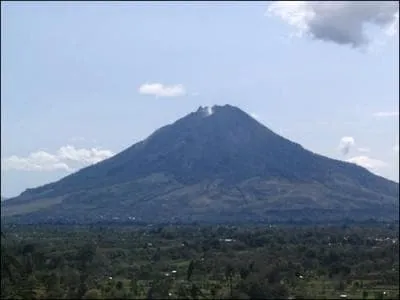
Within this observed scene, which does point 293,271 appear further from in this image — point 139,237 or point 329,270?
point 139,237

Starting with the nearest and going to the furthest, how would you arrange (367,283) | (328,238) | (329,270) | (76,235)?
(367,283)
(329,270)
(328,238)
(76,235)

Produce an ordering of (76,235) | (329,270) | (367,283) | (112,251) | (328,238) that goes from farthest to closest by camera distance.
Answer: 1. (76,235)
2. (328,238)
3. (112,251)
4. (329,270)
5. (367,283)

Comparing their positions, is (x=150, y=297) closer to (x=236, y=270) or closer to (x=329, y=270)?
(x=236, y=270)

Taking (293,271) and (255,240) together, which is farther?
(255,240)

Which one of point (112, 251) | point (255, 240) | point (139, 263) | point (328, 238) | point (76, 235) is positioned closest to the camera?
point (139, 263)

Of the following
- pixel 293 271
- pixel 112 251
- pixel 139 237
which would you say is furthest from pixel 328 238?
pixel 293 271

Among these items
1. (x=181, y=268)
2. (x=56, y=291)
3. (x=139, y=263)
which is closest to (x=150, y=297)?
(x=56, y=291)
